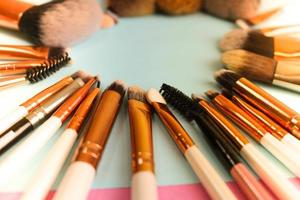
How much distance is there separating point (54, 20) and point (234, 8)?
0.33 m

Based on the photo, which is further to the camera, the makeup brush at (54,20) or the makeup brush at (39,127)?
the makeup brush at (54,20)

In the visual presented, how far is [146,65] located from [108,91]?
0.11 m

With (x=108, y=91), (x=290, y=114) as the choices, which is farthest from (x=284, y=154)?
(x=108, y=91)

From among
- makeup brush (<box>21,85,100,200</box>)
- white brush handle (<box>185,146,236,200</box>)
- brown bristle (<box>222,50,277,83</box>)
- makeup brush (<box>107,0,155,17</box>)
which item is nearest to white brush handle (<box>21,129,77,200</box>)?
makeup brush (<box>21,85,100,200</box>)

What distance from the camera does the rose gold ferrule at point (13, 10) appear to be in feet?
1.67

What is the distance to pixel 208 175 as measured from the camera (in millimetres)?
311

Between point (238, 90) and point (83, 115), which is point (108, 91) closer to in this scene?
point (83, 115)

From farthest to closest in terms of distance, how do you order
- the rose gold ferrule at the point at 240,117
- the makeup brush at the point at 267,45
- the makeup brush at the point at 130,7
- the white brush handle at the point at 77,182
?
1. the makeup brush at the point at 130,7
2. the makeup brush at the point at 267,45
3. the rose gold ferrule at the point at 240,117
4. the white brush handle at the point at 77,182

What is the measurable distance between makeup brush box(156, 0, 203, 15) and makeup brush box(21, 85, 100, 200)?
33 centimetres

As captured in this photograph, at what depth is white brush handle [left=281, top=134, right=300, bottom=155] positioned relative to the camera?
1.17 feet

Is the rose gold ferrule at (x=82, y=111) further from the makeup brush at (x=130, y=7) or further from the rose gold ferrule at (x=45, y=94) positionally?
the makeup brush at (x=130, y=7)

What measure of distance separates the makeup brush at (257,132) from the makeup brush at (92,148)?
11 centimetres

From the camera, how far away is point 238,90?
1.42 feet

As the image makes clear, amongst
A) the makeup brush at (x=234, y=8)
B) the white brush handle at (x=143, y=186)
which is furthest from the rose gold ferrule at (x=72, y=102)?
the makeup brush at (x=234, y=8)
